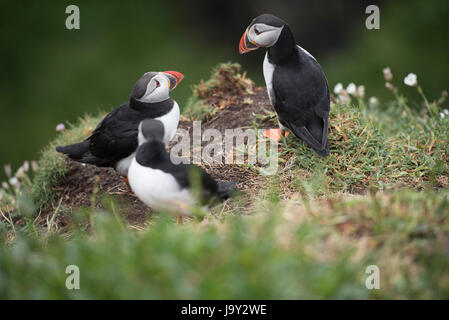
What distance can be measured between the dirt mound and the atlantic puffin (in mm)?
661

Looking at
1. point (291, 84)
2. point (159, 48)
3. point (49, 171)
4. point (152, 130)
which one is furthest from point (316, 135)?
point (159, 48)

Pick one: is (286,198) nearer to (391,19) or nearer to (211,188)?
(211,188)

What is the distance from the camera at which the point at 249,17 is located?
26.6ft

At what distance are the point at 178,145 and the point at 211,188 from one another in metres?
1.51

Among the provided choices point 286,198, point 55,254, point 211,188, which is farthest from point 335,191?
point 55,254

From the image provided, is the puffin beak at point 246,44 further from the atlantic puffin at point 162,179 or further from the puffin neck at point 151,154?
the puffin neck at point 151,154

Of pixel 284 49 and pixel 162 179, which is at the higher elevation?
pixel 284 49

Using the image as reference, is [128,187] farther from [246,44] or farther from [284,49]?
[284,49]

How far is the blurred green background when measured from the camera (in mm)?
7668

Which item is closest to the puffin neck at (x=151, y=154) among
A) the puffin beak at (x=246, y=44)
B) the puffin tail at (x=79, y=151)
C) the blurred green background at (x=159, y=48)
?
the puffin tail at (x=79, y=151)

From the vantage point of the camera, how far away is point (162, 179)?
294 cm

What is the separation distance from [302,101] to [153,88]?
117cm

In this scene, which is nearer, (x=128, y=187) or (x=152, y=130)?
(x=152, y=130)

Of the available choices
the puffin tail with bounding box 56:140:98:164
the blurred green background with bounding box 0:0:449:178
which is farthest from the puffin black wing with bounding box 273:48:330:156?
the blurred green background with bounding box 0:0:449:178
